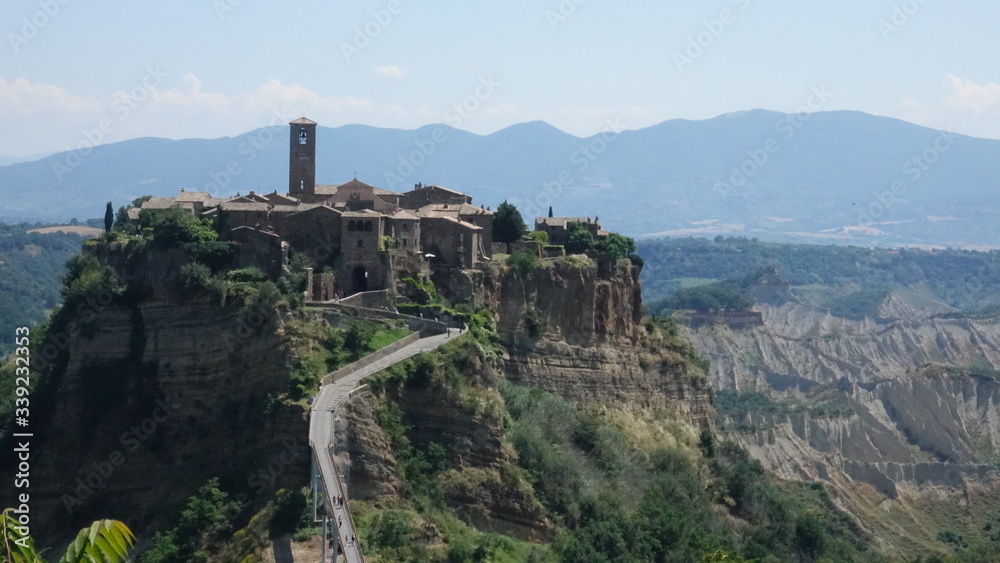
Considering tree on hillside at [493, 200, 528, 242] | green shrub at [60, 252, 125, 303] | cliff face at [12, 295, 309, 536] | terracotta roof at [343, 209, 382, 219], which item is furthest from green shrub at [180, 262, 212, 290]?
tree on hillside at [493, 200, 528, 242]

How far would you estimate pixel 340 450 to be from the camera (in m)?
44.3

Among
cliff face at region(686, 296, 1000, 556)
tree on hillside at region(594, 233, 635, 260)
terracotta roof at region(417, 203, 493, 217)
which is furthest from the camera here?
cliff face at region(686, 296, 1000, 556)

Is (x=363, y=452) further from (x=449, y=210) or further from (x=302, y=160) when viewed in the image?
(x=302, y=160)

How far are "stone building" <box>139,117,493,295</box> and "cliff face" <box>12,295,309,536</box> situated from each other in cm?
385

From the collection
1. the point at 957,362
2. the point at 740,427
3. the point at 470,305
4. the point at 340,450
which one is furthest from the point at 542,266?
the point at 957,362

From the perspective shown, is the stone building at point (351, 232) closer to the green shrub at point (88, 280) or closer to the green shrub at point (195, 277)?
the green shrub at point (195, 277)

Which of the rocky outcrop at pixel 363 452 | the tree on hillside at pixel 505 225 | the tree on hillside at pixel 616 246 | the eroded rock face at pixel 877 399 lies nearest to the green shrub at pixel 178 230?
the rocky outcrop at pixel 363 452

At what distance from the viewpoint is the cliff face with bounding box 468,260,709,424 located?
60031mm

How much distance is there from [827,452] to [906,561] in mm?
26605

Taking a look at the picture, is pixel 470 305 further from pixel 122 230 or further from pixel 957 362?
pixel 957 362

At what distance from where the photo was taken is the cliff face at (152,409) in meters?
49.4

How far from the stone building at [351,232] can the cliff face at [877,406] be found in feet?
109

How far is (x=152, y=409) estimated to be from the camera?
53156 millimetres

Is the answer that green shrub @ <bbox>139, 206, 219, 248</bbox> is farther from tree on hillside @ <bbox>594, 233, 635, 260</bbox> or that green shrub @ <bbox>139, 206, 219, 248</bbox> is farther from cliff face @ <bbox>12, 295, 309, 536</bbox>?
tree on hillside @ <bbox>594, 233, 635, 260</bbox>
